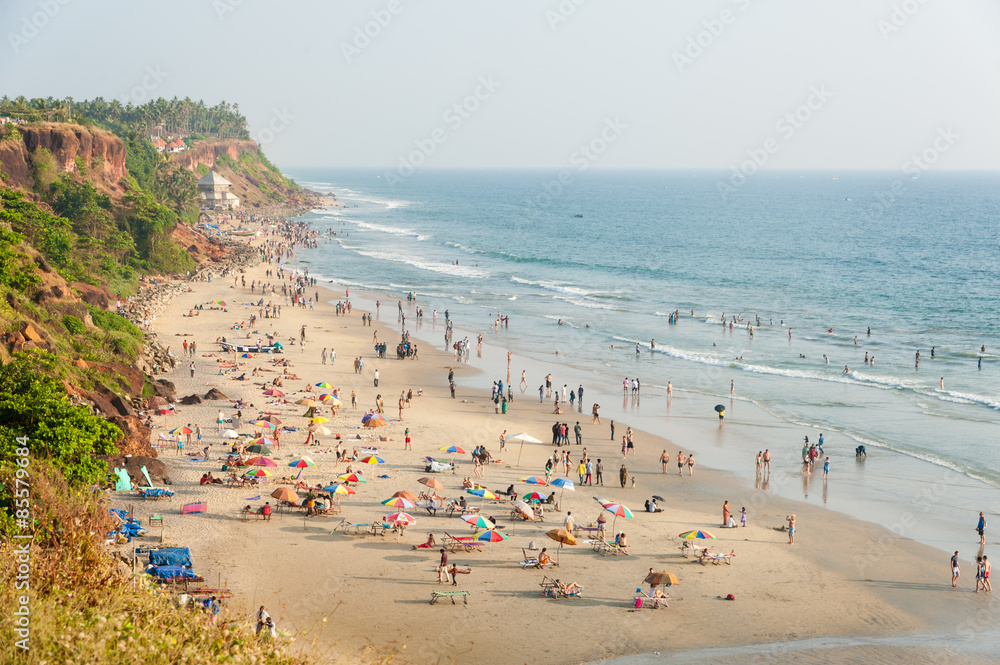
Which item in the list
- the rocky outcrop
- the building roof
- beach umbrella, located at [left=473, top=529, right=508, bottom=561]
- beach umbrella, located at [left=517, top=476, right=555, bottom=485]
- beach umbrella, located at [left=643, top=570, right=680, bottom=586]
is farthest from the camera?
the building roof

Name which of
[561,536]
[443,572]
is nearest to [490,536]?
[561,536]

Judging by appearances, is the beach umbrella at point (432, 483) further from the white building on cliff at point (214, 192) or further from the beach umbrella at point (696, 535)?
the white building on cliff at point (214, 192)

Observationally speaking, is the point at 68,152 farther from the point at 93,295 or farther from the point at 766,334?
the point at 766,334

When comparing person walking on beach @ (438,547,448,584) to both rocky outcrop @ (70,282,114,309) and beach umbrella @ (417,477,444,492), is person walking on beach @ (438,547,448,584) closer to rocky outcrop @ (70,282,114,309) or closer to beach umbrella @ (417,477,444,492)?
beach umbrella @ (417,477,444,492)

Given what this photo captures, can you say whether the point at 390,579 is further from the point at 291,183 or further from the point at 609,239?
the point at 291,183

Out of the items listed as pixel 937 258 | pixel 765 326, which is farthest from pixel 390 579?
pixel 937 258

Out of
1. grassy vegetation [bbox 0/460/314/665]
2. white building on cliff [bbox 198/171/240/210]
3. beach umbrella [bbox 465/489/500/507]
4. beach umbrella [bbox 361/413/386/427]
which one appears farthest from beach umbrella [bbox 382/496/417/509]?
white building on cliff [bbox 198/171/240/210]

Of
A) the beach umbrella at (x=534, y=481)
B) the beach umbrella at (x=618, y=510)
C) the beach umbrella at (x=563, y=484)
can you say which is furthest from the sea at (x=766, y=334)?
the beach umbrella at (x=534, y=481)
